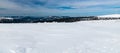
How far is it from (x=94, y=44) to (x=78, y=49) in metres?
0.94

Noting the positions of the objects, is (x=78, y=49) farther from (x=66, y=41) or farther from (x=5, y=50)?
(x=5, y=50)

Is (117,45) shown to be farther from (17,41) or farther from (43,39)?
(17,41)

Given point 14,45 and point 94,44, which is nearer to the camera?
point 14,45

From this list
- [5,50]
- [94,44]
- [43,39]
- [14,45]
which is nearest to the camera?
[5,50]

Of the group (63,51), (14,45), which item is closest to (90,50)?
(63,51)

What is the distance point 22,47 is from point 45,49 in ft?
2.24

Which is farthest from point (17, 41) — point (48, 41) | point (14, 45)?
point (48, 41)

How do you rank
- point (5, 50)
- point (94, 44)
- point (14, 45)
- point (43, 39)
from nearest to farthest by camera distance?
point (5, 50) → point (14, 45) → point (94, 44) → point (43, 39)

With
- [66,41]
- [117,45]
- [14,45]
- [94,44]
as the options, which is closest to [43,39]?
[66,41]

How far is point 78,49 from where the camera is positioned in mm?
6125

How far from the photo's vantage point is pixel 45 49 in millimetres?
6199

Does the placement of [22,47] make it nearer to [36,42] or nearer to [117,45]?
[36,42]

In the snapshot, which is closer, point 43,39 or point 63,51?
point 63,51

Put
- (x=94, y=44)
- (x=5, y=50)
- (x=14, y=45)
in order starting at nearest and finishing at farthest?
(x=5, y=50)
(x=14, y=45)
(x=94, y=44)
